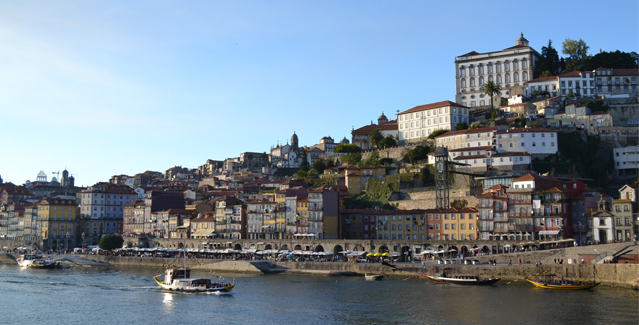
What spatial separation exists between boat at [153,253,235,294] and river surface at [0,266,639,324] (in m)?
1.02

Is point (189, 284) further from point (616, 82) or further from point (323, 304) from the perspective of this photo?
point (616, 82)

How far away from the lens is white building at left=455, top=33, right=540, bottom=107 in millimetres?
101062

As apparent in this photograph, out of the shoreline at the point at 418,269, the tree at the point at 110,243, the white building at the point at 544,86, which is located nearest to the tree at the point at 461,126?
the white building at the point at 544,86

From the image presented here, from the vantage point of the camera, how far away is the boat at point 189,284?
50.7 meters

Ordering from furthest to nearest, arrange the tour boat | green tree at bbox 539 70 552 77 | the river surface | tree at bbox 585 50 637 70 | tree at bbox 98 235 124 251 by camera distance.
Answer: green tree at bbox 539 70 552 77
tree at bbox 585 50 637 70
tree at bbox 98 235 124 251
the tour boat
the river surface

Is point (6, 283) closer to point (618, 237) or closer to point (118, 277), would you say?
point (118, 277)

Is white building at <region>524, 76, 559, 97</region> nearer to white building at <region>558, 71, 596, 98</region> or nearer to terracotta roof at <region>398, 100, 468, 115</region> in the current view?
white building at <region>558, 71, 596, 98</region>

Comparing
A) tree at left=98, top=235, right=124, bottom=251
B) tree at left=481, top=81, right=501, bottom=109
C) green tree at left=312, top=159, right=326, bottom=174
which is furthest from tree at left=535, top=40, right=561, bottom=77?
tree at left=98, top=235, right=124, bottom=251

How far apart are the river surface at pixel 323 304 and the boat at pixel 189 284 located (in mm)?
1016

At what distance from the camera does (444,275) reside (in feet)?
176

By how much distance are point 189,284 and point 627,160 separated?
52805 millimetres

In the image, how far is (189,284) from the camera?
172 feet

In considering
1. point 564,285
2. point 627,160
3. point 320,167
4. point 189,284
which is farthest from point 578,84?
point 189,284

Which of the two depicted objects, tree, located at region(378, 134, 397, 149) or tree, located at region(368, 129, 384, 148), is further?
tree, located at region(368, 129, 384, 148)
